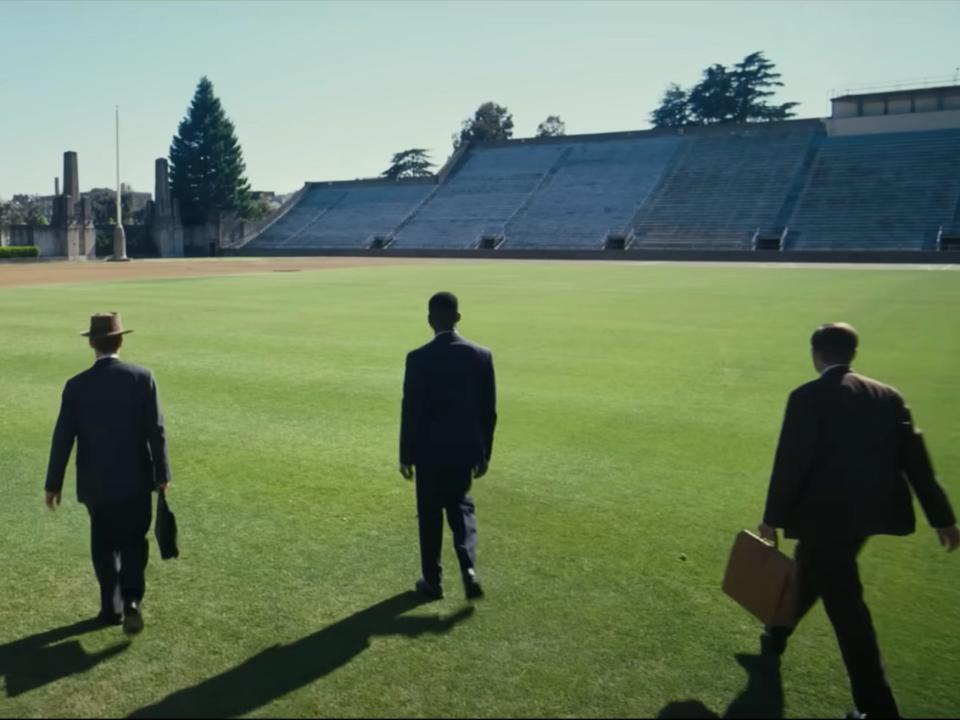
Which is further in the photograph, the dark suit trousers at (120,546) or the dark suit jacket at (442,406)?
the dark suit jacket at (442,406)

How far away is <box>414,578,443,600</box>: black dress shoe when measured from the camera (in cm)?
532

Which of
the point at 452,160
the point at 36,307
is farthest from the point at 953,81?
the point at 36,307

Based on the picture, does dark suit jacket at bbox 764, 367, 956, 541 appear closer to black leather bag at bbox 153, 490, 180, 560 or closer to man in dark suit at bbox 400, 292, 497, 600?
man in dark suit at bbox 400, 292, 497, 600

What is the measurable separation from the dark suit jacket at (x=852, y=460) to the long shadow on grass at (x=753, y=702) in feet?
2.67

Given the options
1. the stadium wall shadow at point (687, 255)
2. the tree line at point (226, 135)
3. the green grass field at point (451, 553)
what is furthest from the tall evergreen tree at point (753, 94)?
the green grass field at point (451, 553)

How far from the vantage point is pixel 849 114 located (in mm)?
Answer: 68250

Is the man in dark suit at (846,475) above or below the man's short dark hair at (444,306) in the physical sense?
below

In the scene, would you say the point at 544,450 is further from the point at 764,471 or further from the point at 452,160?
the point at 452,160

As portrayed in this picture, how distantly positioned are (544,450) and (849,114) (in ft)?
226

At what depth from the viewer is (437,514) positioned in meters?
5.40

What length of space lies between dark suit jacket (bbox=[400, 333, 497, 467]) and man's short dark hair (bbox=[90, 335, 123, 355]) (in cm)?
170

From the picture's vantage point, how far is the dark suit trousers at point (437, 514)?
5.36m

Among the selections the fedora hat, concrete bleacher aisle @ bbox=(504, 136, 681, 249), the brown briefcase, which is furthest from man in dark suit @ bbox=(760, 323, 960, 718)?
concrete bleacher aisle @ bbox=(504, 136, 681, 249)

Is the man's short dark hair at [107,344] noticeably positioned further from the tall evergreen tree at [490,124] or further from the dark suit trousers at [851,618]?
the tall evergreen tree at [490,124]
